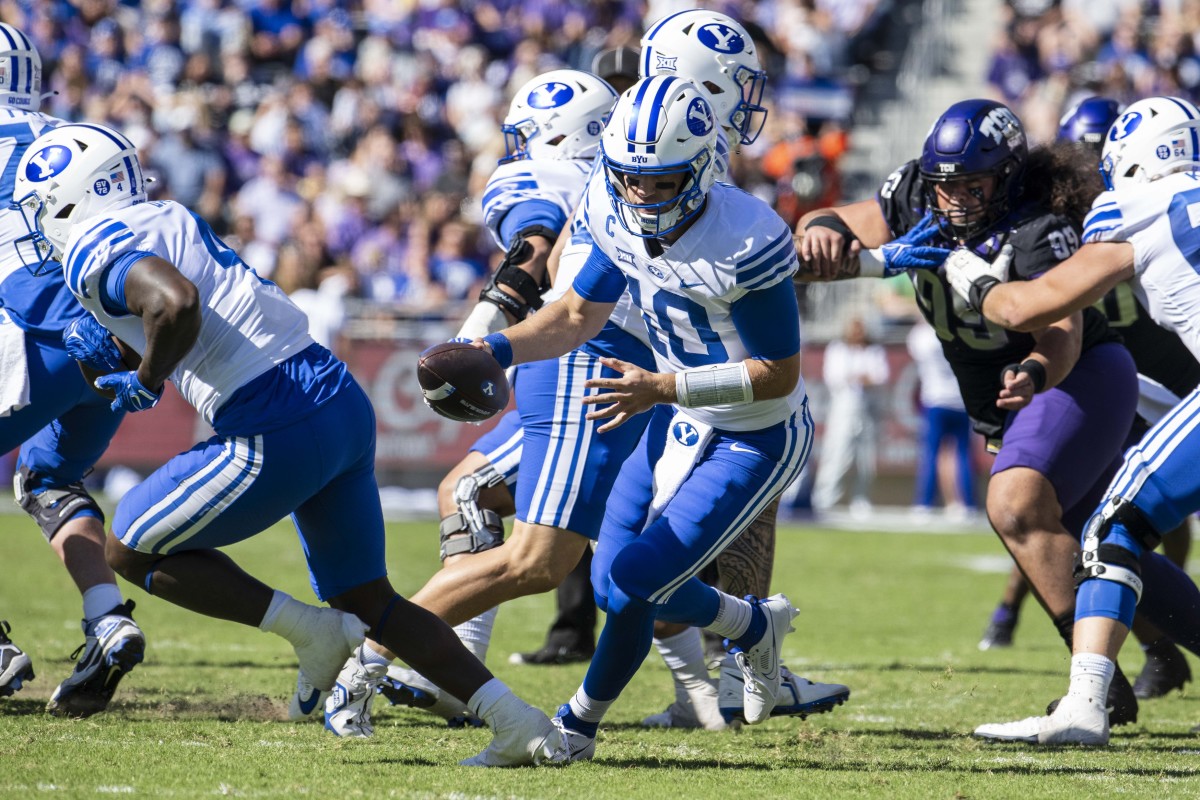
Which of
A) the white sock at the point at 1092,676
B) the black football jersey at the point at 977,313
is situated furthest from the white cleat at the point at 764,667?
the black football jersey at the point at 977,313

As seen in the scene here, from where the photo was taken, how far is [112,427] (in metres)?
5.12

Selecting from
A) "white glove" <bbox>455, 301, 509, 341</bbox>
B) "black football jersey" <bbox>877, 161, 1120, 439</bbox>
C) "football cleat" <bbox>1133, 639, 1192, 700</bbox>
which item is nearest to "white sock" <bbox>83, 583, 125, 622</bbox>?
"white glove" <bbox>455, 301, 509, 341</bbox>

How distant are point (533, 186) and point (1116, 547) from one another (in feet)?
7.12

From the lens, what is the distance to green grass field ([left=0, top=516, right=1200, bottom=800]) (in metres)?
3.64

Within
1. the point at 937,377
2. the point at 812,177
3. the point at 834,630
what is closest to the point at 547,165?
the point at 834,630

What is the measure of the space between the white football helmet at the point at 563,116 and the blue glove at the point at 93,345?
5.50 feet

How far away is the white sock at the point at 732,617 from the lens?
4273 mm

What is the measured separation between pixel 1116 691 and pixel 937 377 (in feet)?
26.2

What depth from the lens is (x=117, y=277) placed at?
12.5 feet

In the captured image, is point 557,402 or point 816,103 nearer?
point 557,402

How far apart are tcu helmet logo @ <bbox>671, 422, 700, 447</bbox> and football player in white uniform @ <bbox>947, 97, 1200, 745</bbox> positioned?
3.55 ft

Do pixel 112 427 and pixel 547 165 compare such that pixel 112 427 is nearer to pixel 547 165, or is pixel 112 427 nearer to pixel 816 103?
pixel 547 165

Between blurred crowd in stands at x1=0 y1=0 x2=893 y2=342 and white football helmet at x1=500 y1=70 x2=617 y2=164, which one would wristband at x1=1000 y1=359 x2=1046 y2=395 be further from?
blurred crowd in stands at x1=0 y1=0 x2=893 y2=342

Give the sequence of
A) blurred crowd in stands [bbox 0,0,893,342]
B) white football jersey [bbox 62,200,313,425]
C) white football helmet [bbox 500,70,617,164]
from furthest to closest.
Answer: blurred crowd in stands [bbox 0,0,893,342] < white football helmet [bbox 500,70,617,164] < white football jersey [bbox 62,200,313,425]
